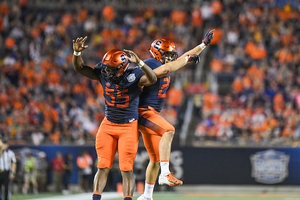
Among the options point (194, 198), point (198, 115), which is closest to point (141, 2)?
point (198, 115)

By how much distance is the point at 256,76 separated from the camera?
17.2 m

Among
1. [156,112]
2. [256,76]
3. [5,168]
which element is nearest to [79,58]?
[156,112]

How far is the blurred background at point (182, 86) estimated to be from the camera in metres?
15.1

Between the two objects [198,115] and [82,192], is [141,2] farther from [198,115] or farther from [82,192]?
[82,192]

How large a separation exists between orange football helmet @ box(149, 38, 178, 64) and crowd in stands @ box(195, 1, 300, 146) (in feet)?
26.7

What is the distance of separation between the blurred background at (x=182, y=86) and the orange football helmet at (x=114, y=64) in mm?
8432

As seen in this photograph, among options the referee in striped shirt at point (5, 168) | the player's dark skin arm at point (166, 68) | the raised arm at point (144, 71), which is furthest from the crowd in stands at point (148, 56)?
the raised arm at point (144, 71)

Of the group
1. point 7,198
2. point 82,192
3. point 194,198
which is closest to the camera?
point 7,198

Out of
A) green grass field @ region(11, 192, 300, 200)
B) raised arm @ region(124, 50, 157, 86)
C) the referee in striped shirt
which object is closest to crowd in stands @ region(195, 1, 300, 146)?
green grass field @ region(11, 192, 300, 200)

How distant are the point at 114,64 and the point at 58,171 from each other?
9235mm

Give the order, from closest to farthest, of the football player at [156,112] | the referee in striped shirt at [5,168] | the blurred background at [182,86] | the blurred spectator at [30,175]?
the football player at [156,112] → the referee in striped shirt at [5,168] → the blurred spectator at [30,175] → the blurred background at [182,86]

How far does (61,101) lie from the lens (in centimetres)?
1719

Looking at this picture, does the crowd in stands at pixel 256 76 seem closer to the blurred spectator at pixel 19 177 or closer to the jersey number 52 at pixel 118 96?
the blurred spectator at pixel 19 177

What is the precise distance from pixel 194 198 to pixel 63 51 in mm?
9575
